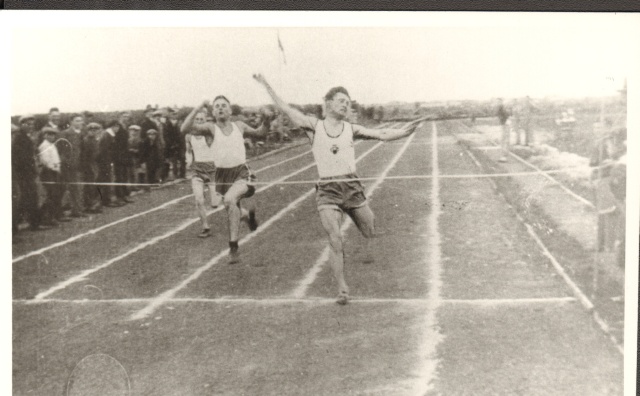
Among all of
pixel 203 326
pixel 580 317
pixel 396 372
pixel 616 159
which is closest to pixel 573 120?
pixel 616 159

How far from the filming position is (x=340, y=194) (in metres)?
3.53

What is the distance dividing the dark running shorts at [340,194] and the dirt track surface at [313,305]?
5 cm

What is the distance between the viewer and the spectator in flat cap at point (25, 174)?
344 cm

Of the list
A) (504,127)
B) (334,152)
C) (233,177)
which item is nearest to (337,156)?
(334,152)

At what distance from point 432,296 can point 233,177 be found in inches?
46.5

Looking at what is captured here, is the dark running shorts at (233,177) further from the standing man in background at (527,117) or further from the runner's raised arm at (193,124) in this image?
the standing man in background at (527,117)

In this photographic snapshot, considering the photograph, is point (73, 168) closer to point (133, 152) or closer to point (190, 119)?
point (133, 152)

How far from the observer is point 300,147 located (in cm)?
352

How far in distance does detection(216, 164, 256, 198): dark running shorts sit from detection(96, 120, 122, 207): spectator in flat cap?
0.51m

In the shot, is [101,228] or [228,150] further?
[228,150]

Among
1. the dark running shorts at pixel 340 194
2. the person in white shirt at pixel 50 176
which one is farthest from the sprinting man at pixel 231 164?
the person in white shirt at pixel 50 176

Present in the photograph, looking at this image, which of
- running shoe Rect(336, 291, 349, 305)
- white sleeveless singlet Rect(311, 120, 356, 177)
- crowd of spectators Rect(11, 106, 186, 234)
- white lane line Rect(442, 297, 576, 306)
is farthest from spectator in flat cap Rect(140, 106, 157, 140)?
white lane line Rect(442, 297, 576, 306)

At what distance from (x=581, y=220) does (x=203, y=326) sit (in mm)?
1984

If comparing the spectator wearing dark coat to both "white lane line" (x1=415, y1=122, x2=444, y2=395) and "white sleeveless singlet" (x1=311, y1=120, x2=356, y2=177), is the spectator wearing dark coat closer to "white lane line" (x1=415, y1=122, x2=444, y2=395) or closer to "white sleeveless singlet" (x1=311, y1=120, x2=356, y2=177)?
"white sleeveless singlet" (x1=311, y1=120, x2=356, y2=177)
